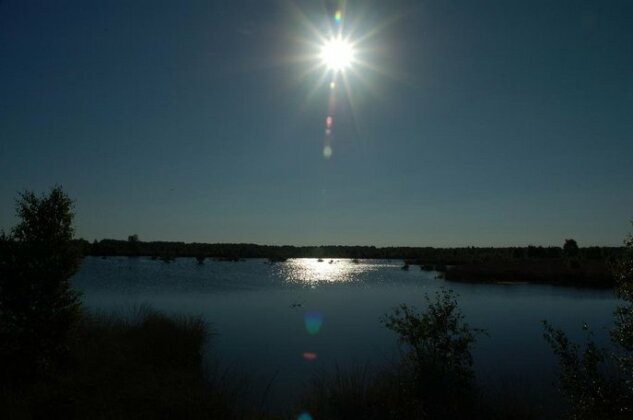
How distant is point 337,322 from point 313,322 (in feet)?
5.43

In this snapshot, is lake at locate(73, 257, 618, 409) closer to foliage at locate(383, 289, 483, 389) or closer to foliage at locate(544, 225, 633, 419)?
foliage at locate(383, 289, 483, 389)

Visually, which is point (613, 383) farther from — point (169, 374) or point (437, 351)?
point (169, 374)

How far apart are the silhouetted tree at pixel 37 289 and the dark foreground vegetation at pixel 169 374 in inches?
1.2

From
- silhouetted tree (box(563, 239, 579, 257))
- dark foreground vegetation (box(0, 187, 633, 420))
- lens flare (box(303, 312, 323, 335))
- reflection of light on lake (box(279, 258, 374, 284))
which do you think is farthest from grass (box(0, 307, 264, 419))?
silhouetted tree (box(563, 239, 579, 257))

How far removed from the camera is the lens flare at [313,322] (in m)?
27.9

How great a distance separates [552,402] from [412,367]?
15.4 feet

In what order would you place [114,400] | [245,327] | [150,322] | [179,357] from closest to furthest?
1. [114,400]
2. [179,357]
3. [150,322]
4. [245,327]

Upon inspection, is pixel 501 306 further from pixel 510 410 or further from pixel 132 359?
pixel 132 359

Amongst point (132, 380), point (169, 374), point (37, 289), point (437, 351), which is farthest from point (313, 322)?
point (37, 289)

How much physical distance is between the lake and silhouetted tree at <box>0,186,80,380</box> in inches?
259

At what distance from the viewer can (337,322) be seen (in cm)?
3125

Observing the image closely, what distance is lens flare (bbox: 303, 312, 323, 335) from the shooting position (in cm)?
2788

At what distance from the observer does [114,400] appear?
12.0 metres

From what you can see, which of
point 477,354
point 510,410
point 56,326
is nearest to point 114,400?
point 56,326
